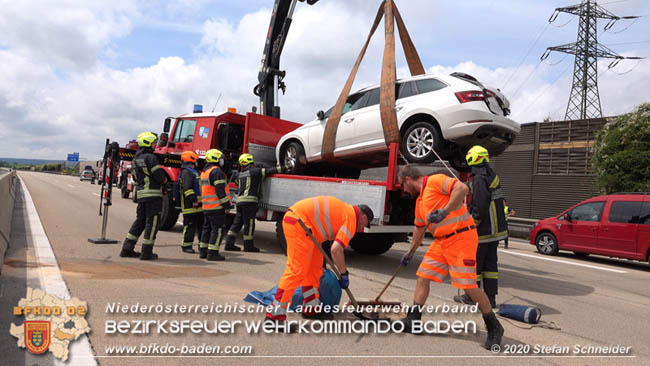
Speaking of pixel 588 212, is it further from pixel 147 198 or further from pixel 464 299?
pixel 147 198

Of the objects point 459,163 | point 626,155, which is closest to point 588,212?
point 626,155

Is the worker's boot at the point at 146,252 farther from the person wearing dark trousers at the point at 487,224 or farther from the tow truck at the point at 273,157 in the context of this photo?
the person wearing dark trousers at the point at 487,224

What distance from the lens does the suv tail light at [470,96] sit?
6617mm

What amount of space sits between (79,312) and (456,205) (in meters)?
3.38

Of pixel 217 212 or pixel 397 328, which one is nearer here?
pixel 397 328

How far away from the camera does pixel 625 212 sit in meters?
10.5

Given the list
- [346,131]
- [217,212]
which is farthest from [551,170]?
[217,212]

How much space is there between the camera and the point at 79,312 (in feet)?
13.0

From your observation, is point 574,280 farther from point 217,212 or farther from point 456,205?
point 217,212

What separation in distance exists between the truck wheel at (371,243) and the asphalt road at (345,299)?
18 cm

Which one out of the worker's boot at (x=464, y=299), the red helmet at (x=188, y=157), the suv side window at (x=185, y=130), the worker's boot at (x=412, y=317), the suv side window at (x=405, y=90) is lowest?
the worker's boot at (x=464, y=299)

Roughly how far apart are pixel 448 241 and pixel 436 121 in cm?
328

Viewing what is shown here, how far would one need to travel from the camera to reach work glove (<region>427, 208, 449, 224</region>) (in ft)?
12.7

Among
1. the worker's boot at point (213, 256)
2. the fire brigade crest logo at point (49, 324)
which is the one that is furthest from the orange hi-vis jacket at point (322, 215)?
the worker's boot at point (213, 256)
